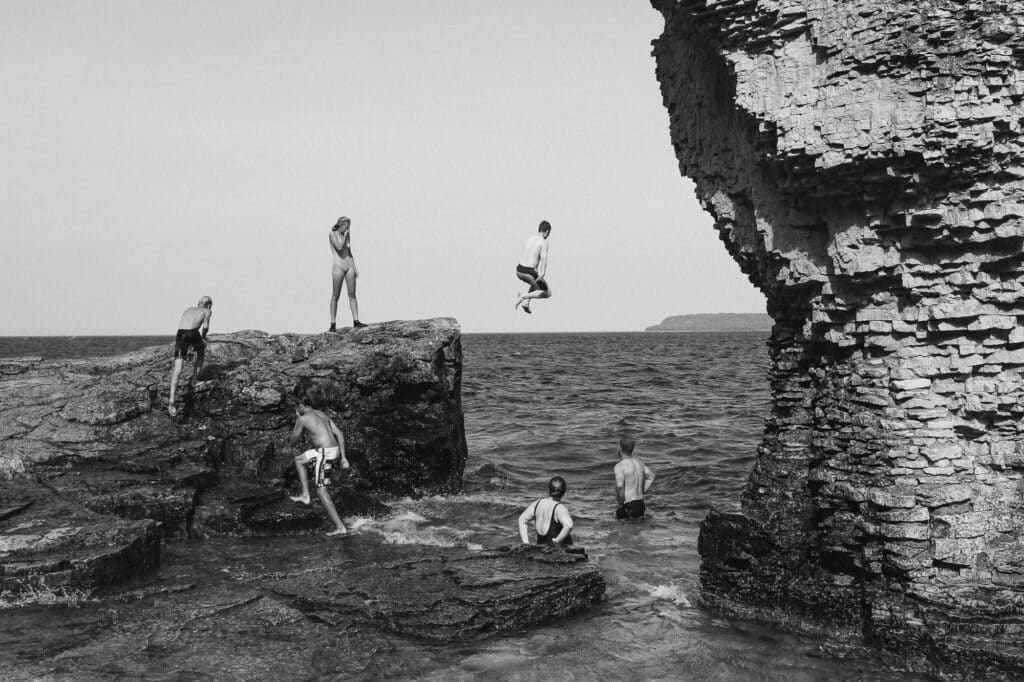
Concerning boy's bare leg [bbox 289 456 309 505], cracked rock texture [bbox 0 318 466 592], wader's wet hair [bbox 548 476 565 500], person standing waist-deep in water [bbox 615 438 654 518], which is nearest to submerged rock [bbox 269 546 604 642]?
wader's wet hair [bbox 548 476 565 500]

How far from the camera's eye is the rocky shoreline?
32.7ft

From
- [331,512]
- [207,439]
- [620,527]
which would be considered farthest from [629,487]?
[207,439]

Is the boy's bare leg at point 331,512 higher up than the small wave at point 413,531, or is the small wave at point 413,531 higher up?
the boy's bare leg at point 331,512

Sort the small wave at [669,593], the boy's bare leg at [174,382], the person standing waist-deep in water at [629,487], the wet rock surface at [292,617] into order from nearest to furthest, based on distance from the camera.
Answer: the wet rock surface at [292,617]
the small wave at [669,593]
the boy's bare leg at [174,382]
the person standing waist-deep in water at [629,487]

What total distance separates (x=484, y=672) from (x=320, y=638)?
191 centimetres

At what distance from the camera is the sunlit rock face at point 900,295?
29.0 feet

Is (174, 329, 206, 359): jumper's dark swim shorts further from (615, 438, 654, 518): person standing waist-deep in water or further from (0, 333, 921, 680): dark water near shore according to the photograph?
(615, 438, 654, 518): person standing waist-deep in water

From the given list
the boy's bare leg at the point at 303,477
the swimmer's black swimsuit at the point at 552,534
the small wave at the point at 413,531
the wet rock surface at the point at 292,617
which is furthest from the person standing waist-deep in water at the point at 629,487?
the boy's bare leg at the point at 303,477

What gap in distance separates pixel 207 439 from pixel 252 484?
132cm

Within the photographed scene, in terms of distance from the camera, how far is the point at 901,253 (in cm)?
947

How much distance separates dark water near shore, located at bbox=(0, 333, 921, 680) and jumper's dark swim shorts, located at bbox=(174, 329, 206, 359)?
14.0ft

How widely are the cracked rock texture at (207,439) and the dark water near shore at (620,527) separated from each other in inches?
43.2

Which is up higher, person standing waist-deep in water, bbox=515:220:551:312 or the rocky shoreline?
person standing waist-deep in water, bbox=515:220:551:312

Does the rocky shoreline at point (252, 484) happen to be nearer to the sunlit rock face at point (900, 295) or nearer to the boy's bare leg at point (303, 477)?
the boy's bare leg at point (303, 477)
